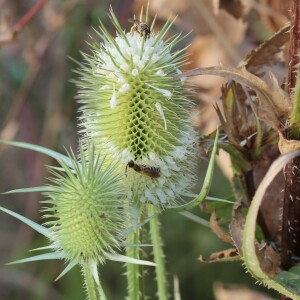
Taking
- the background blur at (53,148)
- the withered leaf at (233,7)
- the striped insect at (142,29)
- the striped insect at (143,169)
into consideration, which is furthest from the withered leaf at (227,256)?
the background blur at (53,148)

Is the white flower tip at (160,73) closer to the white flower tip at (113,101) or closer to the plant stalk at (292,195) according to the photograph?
the white flower tip at (113,101)

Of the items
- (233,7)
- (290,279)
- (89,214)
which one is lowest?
(290,279)

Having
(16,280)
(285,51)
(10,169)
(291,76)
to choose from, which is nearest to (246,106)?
(285,51)

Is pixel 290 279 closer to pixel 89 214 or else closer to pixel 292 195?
pixel 292 195

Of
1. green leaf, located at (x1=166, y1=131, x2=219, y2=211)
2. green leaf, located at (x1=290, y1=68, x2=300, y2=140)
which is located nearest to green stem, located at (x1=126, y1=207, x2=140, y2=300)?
green leaf, located at (x1=166, y1=131, x2=219, y2=211)

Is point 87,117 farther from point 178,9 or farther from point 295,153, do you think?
point 178,9

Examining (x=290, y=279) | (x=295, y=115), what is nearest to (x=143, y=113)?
(x=295, y=115)

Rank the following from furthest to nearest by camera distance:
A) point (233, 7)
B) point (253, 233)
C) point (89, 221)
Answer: point (233, 7), point (89, 221), point (253, 233)
